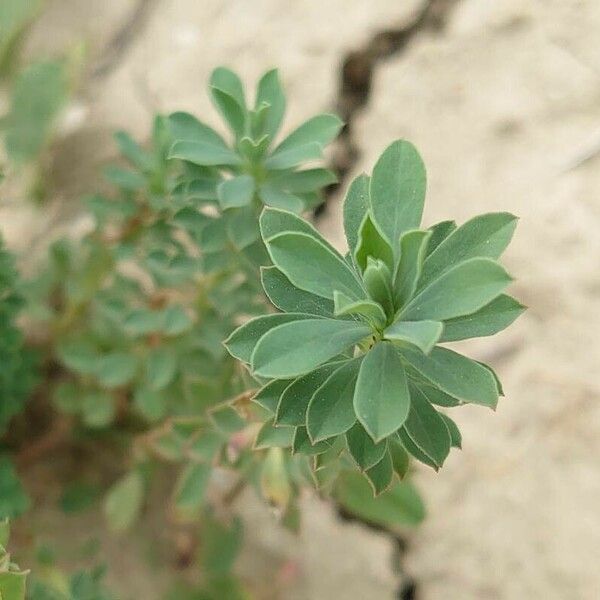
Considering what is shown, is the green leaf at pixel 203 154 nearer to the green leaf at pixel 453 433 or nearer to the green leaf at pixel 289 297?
the green leaf at pixel 289 297

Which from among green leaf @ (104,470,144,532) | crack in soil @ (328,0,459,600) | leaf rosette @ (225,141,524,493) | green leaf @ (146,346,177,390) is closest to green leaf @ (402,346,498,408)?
leaf rosette @ (225,141,524,493)

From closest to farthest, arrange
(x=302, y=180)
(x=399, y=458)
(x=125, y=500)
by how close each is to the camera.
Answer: (x=399, y=458)
(x=302, y=180)
(x=125, y=500)

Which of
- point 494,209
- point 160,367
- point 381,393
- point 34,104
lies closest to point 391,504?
point 160,367

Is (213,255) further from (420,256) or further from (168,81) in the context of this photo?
(168,81)

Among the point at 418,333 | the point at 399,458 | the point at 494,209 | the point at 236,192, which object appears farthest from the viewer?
the point at 494,209

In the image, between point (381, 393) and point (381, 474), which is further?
point (381, 474)

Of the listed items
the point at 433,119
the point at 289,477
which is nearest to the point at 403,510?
the point at 289,477

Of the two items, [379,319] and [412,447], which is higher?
[379,319]

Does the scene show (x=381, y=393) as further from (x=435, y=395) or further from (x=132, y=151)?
(x=132, y=151)
